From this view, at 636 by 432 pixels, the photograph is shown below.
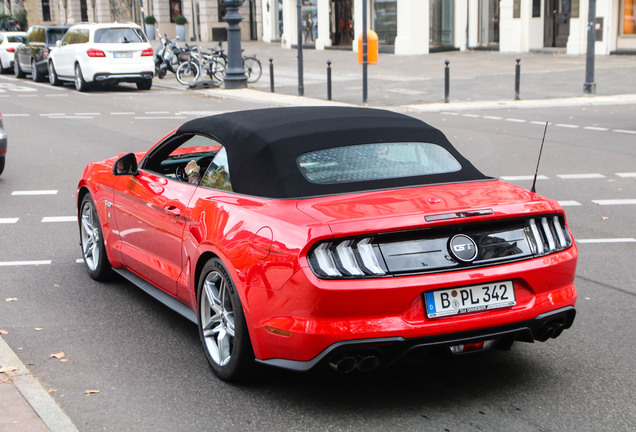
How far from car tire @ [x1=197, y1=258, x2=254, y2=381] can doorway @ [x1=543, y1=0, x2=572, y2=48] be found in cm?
3479

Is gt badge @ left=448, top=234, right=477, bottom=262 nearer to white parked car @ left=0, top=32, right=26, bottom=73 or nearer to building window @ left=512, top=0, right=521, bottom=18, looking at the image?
white parked car @ left=0, top=32, right=26, bottom=73

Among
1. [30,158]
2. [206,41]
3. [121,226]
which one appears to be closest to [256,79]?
[30,158]

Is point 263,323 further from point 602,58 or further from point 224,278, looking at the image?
point 602,58

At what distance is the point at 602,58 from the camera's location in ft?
105

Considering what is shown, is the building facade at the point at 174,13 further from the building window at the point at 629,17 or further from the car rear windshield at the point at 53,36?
the building window at the point at 629,17

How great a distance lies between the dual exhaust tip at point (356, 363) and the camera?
13.7 ft

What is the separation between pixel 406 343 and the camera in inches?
163

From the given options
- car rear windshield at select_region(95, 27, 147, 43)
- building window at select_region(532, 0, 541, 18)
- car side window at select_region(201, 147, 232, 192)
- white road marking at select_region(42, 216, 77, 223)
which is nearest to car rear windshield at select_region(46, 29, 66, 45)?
car rear windshield at select_region(95, 27, 147, 43)

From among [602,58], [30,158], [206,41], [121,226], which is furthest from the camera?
[206,41]

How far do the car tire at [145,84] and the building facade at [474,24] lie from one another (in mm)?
15431

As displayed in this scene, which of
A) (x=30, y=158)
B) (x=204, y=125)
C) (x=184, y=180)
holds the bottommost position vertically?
(x=30, y=158)

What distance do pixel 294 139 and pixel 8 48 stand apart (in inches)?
1284

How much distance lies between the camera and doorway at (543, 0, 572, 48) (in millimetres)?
37062

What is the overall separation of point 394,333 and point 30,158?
10.8 metres
